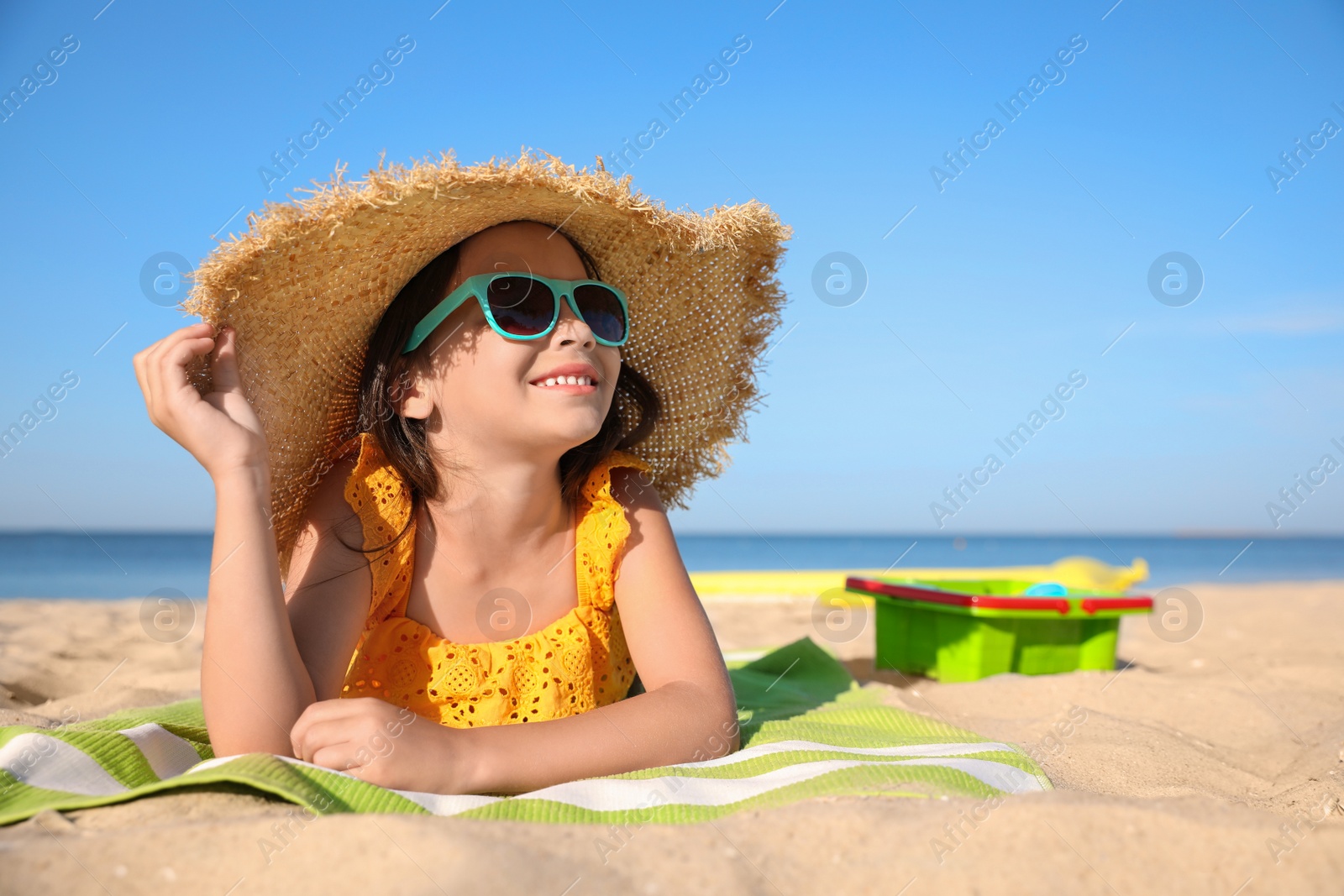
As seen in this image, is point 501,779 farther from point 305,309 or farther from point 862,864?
point 305,309

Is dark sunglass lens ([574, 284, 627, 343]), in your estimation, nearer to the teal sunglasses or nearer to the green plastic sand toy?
the teal sunglasses

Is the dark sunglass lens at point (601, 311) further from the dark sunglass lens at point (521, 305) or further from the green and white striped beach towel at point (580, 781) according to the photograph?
the green and white striped beach towel at point (580, 781)

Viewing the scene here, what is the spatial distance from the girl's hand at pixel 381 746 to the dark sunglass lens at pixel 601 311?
1002 mm

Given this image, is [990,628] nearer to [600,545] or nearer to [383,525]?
[600,545]

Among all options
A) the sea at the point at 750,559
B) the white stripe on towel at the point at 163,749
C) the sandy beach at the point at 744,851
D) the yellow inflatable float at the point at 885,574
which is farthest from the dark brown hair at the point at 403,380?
the sea at the point at 750,559

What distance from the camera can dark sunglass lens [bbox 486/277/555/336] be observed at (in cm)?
197

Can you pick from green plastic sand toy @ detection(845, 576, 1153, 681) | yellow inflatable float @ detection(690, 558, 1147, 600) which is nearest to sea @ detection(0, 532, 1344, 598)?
yellow inflatable float @ detection(690, 558, 1147, 600)

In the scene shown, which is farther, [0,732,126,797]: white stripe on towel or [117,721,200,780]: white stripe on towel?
[117,721,200,780]: white stripe on towel

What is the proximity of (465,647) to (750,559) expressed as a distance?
28438 mm

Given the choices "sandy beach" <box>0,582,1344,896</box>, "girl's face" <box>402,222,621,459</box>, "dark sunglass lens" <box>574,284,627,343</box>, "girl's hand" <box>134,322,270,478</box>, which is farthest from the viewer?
"dark sunglass lens" <box>574,284,627,343</box>

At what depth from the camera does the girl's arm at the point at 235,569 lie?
1540 millimetres

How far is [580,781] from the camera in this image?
62.4 inches

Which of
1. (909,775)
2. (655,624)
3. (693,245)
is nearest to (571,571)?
(655,624)

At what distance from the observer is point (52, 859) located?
998mm
